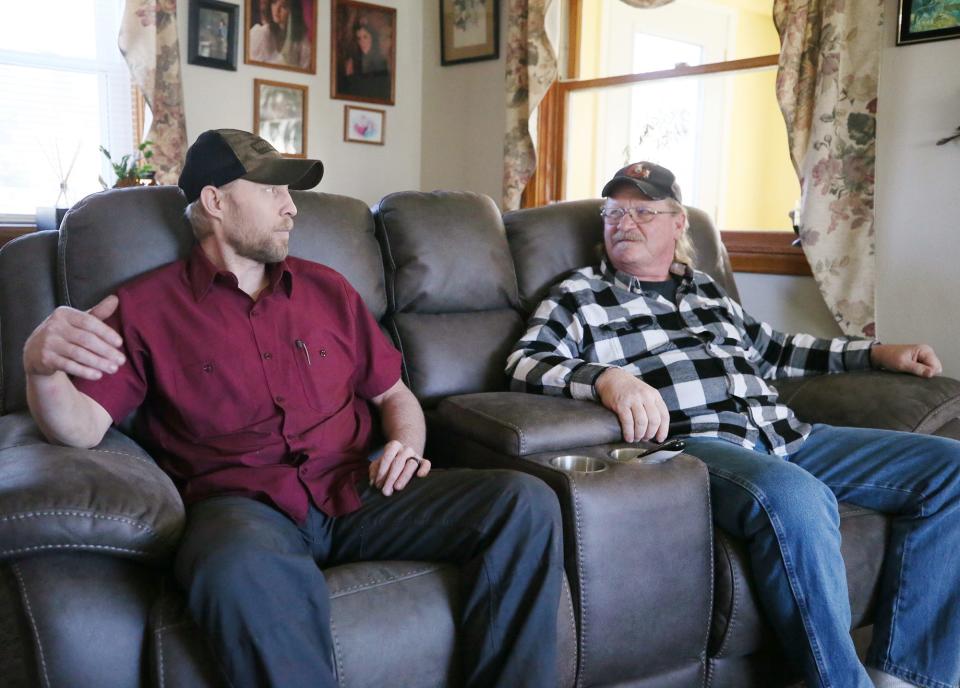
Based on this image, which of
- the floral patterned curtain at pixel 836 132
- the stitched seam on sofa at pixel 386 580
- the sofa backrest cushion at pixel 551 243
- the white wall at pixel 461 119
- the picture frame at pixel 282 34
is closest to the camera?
the stitched seam on sofa at pixel 386 580

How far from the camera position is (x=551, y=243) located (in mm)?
2262

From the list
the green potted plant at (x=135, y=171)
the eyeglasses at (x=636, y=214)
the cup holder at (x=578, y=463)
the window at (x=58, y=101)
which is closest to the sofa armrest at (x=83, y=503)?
the cup holder at (x=578, y=463)

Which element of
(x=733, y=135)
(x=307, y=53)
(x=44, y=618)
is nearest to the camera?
(x=44, y=618)

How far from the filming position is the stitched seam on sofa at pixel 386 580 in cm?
124

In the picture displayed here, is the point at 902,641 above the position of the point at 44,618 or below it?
below

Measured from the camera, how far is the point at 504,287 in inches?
86.1

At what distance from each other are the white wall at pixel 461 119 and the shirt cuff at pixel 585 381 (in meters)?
2.45

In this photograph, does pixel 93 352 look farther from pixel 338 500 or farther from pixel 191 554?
pixel 338 500

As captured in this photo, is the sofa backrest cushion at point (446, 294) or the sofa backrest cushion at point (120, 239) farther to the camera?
the sofa backrest cushion at point (446, 294)

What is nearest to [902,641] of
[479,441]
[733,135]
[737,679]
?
[737,679]

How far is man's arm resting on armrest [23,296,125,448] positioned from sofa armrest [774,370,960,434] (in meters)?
1.60

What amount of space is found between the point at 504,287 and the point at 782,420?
0.75m

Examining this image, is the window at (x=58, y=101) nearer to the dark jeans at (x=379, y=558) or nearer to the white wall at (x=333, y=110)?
the white wall at (x=333, y=110)

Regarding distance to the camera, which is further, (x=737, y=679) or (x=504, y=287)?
(x=504, y=287)
